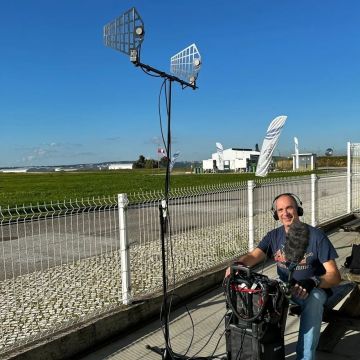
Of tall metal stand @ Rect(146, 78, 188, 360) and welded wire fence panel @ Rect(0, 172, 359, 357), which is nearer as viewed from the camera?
tall metal stand @ Rect(146, 78, 188, 360)

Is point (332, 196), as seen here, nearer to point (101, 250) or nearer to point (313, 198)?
point (313, 198)

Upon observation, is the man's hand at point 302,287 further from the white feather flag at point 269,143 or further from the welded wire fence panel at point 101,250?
the white feather flag at point 269,143

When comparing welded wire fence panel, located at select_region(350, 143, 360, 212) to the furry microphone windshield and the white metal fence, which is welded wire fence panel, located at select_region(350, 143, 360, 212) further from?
the furry microphone windshield

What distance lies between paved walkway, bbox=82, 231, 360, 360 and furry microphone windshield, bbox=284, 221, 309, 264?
43.5 inches

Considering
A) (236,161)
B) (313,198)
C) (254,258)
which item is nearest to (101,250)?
(254,258)

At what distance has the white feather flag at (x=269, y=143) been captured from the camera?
36.3 ft

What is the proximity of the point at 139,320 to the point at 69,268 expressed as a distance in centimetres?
234

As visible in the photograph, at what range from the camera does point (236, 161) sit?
74.1 m

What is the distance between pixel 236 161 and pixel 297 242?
71.2 m

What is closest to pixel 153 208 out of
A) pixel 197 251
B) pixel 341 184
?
pixel 197 251

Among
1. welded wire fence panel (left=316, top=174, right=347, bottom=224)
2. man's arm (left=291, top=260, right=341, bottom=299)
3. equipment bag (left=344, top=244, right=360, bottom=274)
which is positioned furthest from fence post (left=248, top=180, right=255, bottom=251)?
welded wire fence panel (left=316, top=174, right=347, bottom=224)

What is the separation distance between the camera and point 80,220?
6.39m

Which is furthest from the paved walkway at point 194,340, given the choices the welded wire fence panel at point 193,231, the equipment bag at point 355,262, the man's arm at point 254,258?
the welded wire fence panel at point 193,231

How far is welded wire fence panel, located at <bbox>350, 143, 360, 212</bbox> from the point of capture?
1312cm
